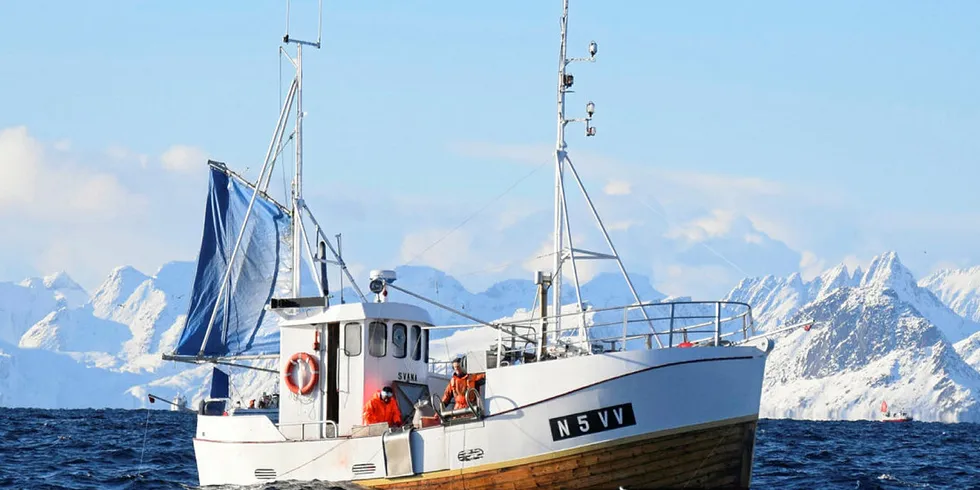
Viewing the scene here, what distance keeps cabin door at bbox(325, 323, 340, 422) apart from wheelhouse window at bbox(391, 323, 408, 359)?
1108 millimetres

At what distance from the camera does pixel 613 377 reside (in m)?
24.3

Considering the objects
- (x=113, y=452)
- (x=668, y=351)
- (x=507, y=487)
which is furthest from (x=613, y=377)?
(x=113, y=452)

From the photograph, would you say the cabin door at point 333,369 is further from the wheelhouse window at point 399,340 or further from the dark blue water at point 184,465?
the dark blue water at point 184,465

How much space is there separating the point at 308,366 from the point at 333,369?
20.5 inches

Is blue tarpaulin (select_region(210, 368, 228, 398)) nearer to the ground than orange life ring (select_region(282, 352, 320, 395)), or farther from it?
farther from it

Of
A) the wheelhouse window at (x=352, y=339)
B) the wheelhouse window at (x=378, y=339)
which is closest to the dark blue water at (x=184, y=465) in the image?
the wheelhouse window at (x=352, y=339)

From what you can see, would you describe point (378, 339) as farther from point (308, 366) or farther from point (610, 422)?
point (610, 422)

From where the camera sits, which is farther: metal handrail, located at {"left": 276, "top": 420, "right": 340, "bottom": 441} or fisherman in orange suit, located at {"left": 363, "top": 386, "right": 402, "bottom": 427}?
metal handrail, located at {"left": 276, "top": 420, "right": 340, "bottom": 441}

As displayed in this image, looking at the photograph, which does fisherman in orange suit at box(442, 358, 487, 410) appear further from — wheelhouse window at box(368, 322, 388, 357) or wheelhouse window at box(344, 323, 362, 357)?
wheelhouse window at box(344, 323, 362, 357)

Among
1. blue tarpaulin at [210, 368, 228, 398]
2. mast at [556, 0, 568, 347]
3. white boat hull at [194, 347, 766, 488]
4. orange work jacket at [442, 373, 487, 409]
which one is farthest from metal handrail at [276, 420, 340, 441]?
blue tarpaulin at [210, 368, 228, 398]

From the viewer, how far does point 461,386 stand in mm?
26297

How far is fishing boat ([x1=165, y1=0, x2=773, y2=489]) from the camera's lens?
80.2 feet

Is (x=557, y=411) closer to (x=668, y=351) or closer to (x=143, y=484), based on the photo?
(x=668, y=351)

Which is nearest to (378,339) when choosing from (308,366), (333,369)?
(333,369)
